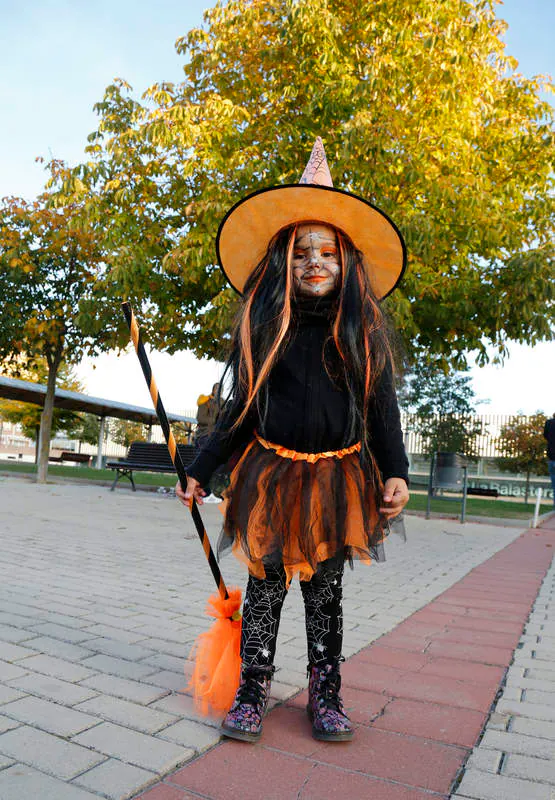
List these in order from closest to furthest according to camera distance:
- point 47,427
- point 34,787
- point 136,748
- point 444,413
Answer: point 34,787, point 136,748, point 47,427, point 444,413

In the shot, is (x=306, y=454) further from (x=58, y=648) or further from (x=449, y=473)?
(x=449, y=473)

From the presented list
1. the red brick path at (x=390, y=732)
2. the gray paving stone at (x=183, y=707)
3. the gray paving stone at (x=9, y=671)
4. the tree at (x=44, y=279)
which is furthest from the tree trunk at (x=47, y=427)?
the gray paving stone at (x=183, y=707)

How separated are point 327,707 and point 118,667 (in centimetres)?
104

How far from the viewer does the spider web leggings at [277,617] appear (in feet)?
7.93

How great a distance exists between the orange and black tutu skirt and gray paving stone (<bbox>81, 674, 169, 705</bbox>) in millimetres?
711

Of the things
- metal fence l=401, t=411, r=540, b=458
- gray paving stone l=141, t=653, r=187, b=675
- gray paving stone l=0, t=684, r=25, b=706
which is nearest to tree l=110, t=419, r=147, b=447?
metal fence l=401, t=411, r=540, b=458

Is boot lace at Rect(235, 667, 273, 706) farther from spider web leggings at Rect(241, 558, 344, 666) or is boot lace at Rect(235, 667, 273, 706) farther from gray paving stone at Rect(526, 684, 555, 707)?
gray paving stone at Rect(526, 684, 555, 707)

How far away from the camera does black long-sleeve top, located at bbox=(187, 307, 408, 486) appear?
2.42 m

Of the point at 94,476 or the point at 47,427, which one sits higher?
the point at 47,427

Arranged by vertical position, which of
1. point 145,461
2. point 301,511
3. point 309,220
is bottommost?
point 145,461

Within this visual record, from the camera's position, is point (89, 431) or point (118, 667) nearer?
point (118, 667)

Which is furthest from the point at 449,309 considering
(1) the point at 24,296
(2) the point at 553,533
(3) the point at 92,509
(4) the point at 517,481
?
(4) the point at 517,481

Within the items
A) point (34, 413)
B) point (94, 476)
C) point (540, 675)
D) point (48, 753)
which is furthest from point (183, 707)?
point (34, 413)

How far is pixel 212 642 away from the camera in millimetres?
2561
